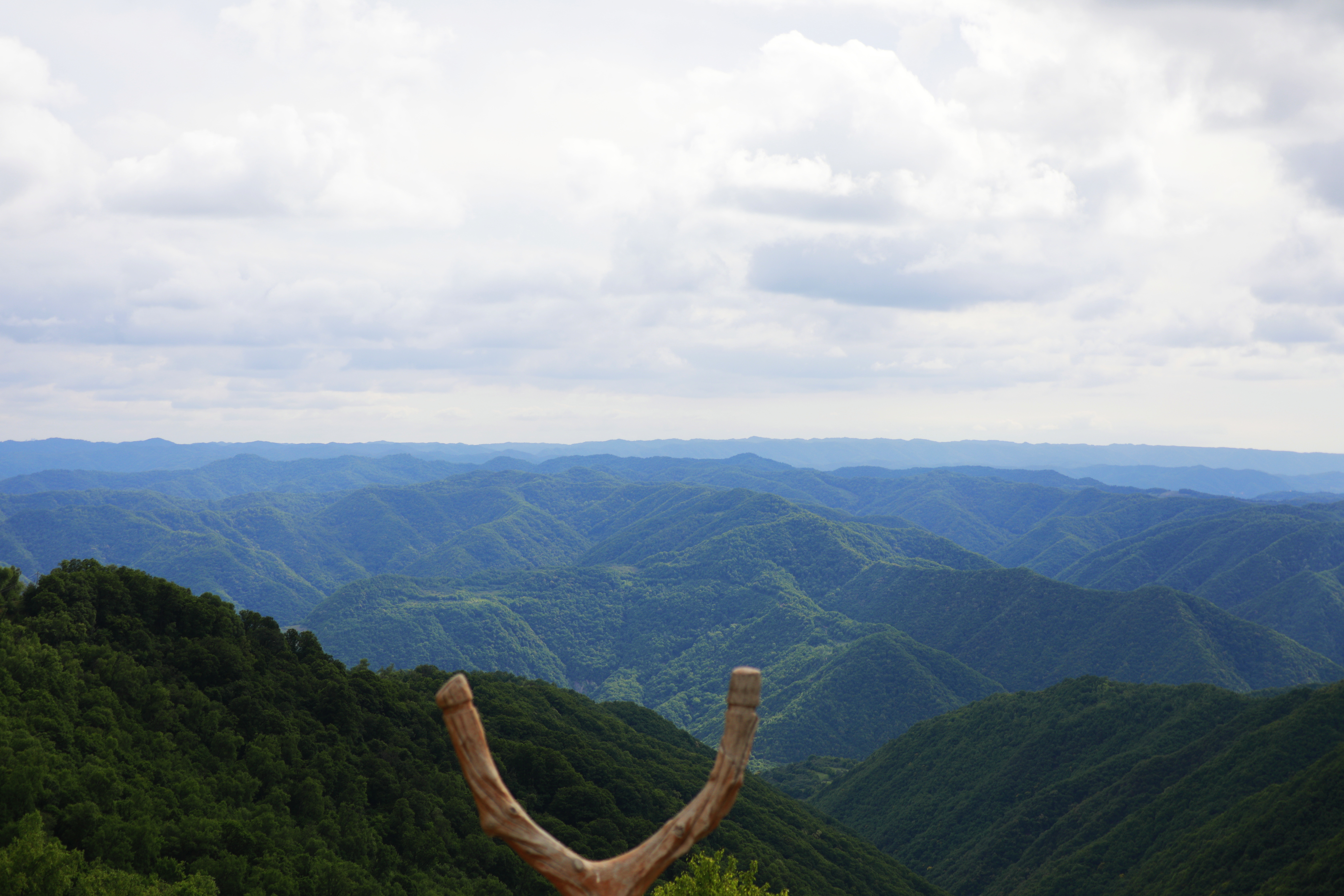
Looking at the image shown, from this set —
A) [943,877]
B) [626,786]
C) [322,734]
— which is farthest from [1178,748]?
[322,734]

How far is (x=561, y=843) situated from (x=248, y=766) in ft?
227

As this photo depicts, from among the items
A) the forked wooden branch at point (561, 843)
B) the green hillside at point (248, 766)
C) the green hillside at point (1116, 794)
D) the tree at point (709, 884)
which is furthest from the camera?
the green hillside at point (1116, 794)

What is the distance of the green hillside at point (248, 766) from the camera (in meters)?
49.4

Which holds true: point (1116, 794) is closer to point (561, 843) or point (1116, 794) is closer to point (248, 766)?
point (248, 766)

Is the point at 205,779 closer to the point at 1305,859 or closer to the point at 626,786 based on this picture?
the point at 626,786

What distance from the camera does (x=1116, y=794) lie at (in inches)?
5404

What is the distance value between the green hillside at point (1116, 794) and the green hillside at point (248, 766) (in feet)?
148

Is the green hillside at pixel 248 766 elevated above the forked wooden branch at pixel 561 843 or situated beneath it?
situated beneath

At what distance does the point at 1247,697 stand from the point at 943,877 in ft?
220

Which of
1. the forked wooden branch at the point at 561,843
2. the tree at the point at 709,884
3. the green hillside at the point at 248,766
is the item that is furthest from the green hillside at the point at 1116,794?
the forked wooden branch at the point at 561,843

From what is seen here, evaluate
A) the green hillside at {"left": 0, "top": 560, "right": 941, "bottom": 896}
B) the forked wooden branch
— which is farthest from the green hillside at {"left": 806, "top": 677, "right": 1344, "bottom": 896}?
the forked wooden branch

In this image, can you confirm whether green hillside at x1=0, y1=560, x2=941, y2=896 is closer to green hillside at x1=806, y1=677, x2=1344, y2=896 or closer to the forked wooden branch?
green hillside at x1=806, y1=677, x2=1344, y2=896

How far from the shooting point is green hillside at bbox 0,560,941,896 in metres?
49.4

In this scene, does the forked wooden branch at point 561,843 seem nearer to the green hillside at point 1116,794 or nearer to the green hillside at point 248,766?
the green hillside at point 248,766
